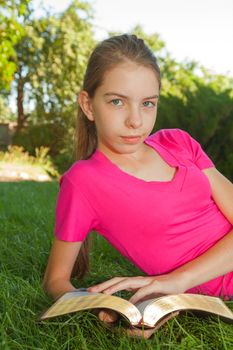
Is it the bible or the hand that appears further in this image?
the hand

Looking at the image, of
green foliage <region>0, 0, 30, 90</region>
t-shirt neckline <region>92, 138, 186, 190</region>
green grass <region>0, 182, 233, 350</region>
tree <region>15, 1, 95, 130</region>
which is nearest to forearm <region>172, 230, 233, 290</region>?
green grass <region>0, 182, 233, 350</region>

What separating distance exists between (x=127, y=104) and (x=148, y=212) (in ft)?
1.23

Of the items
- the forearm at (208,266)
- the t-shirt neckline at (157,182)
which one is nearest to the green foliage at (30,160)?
the t-shirt neckline at (157,182)

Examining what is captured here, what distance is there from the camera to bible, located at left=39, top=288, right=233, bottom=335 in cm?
152

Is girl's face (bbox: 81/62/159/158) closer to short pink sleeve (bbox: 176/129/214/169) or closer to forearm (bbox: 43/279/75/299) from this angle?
short pink sleeve (bbox: 176/129/214/169)

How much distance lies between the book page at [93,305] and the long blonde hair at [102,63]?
2.36 ft

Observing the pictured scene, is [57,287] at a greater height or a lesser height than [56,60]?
greater

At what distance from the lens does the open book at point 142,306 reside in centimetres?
152

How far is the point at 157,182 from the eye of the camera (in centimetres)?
199

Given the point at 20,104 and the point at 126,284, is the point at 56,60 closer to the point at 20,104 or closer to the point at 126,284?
the point at 20,104

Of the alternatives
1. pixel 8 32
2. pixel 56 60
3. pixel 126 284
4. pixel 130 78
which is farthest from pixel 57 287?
pixel 56 60

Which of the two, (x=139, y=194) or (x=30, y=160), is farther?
(x=30, y=160)

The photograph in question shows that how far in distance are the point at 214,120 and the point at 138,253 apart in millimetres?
4555

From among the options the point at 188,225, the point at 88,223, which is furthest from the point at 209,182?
the point at 88,223
